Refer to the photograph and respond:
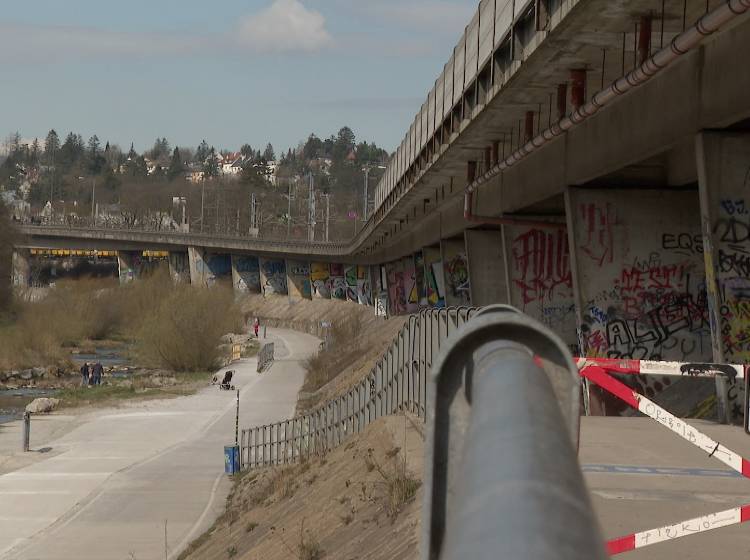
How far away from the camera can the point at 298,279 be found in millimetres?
117812

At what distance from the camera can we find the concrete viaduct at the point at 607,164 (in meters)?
14.8

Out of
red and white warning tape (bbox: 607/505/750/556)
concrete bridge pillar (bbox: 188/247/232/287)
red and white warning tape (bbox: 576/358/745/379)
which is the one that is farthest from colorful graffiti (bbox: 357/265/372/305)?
red and white warning tape (bbox: 607/505/750/556)

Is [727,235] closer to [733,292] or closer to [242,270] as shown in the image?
[733,292]

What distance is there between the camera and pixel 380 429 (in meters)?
17.3

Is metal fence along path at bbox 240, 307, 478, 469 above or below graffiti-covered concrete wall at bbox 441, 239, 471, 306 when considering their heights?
below

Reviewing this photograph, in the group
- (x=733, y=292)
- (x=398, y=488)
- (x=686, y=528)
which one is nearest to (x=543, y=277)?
(x=733, y=292)

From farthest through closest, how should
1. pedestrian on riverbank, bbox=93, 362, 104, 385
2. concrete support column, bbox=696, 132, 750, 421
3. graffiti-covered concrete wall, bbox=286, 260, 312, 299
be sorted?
graffiti-covered concrete wall, bbox=286, 260, 312, 299 < pedestrian on riverbank, bbox=93, 362, 104, 385 < concrete support column, bbox=696, 132, 750, 421

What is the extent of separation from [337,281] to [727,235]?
308 feet

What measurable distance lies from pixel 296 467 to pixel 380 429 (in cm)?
521

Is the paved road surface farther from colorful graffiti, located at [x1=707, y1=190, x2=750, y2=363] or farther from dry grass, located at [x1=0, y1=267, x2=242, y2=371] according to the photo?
dry grass, located at [x1=0, y1=267, x2=242, y2=371]

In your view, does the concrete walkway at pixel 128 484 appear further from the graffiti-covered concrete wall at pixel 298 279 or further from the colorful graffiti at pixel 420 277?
the graffiti-covered concrete wall at pixel 298 279

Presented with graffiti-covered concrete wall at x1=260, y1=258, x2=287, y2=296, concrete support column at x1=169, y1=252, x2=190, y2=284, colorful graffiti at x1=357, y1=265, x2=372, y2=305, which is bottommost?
colorful graffiti at x1=357, y1=265, x2=372, y2=305

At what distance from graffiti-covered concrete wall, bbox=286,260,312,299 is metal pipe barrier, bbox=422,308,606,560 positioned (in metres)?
114

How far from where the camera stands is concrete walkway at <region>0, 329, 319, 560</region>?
2234 cm
